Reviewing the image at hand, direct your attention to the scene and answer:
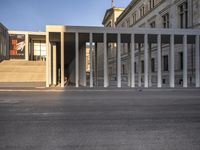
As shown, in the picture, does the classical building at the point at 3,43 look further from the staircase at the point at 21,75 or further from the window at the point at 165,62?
the window at the point at 165,62

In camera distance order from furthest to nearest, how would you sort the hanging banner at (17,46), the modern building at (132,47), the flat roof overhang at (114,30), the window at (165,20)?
the hanging banner at (17,46)
the window at (165,20)
the modern building at (132,47)
the flat roof overhang at (114,30)

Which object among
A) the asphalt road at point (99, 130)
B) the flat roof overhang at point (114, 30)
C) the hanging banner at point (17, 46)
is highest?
the hanging banner at point (17, 46)

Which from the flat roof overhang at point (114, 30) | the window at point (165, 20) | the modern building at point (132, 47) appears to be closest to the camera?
the flat roof overhang at point (114, 30)

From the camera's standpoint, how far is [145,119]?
8.38m

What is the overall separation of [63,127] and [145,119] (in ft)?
9.08

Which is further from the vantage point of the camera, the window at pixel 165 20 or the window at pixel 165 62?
the window at pixel 165 20

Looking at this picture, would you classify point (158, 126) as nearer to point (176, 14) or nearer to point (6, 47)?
point (176, 14)

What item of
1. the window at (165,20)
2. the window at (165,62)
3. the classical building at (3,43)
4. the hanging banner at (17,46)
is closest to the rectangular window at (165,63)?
the window at (165,62)

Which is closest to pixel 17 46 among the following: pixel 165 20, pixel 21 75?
pixel 21 75

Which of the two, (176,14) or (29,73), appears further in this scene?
(29,73)

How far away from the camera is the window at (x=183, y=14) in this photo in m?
33.1

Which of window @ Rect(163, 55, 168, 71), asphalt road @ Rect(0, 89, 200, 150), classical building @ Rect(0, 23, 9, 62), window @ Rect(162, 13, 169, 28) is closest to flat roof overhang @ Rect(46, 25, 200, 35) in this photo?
window @ Rect(163, 55, 168, 71)

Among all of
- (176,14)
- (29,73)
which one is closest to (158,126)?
(176,14)

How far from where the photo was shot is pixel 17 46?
6122 centimetres
